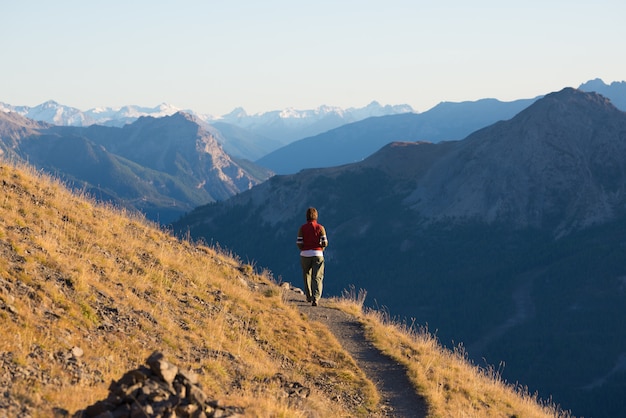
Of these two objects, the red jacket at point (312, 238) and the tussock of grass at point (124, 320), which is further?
the red jacket at point (312, 238)

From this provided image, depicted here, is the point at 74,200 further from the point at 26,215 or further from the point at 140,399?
the point at 140,399

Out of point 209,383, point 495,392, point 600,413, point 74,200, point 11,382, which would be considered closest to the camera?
point 11,382

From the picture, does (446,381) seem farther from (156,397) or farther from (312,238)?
(156,397)

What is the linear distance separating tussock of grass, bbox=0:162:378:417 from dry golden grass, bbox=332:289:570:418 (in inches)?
72.0

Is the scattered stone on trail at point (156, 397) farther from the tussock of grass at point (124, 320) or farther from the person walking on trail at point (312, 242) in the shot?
the person walking on trail at point (312, 242)

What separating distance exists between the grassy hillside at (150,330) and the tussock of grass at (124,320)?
4cm

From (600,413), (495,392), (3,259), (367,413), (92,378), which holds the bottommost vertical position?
(600,413)

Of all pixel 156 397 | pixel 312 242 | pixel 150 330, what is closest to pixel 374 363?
pixel 312 242

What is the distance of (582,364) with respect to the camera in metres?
186

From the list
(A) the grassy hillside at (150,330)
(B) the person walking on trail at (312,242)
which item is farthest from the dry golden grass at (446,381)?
(B) the person walking on trail at (312,242)

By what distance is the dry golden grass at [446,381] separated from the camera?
17656 mm

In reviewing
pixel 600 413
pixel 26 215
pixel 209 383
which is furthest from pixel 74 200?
pixel 600 413

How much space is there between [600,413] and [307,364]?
159m

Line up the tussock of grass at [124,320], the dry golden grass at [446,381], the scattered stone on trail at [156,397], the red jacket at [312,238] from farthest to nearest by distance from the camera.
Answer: the red jacket at [312,238] < the dry golden grass at [446,381] < the tussock of grass at [124,320] < the scattered stone on trail at [156,397]
